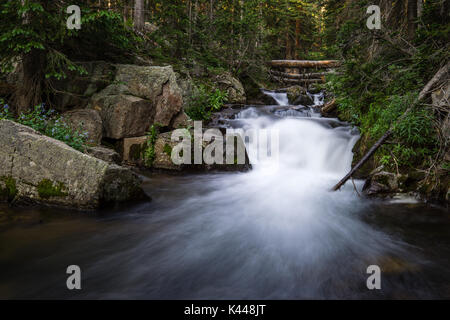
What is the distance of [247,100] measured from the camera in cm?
1310

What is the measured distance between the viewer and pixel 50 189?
353cm

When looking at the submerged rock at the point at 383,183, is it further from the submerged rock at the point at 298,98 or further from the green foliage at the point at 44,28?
the submerged rock at the point at 298,98

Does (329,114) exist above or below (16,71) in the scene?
below

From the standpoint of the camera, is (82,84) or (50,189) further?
(82,84)

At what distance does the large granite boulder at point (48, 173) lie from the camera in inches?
137

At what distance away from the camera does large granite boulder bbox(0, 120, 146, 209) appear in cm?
348

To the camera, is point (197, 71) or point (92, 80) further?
point (197, 71)

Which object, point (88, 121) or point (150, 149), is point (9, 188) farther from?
point (150, 149)

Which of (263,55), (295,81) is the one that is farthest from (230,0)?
(295,81)

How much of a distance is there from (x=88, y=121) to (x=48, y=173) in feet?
9.73

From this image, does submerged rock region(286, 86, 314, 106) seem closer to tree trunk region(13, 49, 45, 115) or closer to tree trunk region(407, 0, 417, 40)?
tree trunk region(407, 0, 417, 40)

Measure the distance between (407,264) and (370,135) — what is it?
11.4 ft

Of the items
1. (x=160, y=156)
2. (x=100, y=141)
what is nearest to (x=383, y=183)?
(x=160, y=156)

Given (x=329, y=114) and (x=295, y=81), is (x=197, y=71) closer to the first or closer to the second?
(x=329, y=114)
